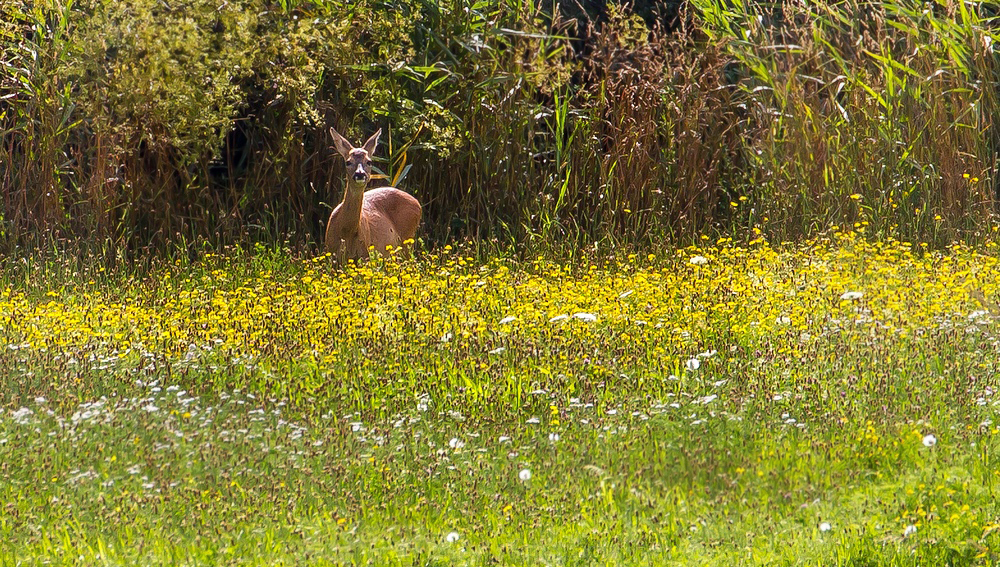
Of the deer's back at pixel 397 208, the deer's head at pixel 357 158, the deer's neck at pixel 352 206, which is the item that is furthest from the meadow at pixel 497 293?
the deer's head at pixel 357 158

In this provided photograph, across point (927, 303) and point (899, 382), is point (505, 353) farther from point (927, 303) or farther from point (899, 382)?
point (927, 303)

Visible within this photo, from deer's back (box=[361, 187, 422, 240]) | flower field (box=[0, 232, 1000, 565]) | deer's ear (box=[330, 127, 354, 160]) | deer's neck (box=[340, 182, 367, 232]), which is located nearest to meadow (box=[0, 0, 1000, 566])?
flower field (box=[0, 232, 1000, 565])

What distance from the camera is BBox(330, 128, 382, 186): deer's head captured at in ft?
28.6

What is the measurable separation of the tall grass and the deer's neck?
0.66 m

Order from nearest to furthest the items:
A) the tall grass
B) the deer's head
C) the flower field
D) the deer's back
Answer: the flower field
the deer's head
the tall grass
the deer's back

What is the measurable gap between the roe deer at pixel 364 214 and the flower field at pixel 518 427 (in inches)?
58.9

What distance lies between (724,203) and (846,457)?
20.2ft

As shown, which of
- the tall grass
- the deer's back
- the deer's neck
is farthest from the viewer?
the deer's back

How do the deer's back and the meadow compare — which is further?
the deer's back

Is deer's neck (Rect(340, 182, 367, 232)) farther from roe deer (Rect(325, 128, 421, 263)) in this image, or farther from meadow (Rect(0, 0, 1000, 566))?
meadow (Rect(0, 0, 1000, 566))

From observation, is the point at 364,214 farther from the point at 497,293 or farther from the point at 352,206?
the point at 497,293

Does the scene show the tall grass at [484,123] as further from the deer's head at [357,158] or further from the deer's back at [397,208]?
the deer's head at [357,158]

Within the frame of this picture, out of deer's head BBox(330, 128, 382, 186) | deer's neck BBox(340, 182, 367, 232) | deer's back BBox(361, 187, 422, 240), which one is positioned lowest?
deer's back BBox(361, 187, 422, 240)

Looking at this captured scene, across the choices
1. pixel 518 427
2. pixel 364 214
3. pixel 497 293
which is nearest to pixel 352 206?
pixel 364 214
